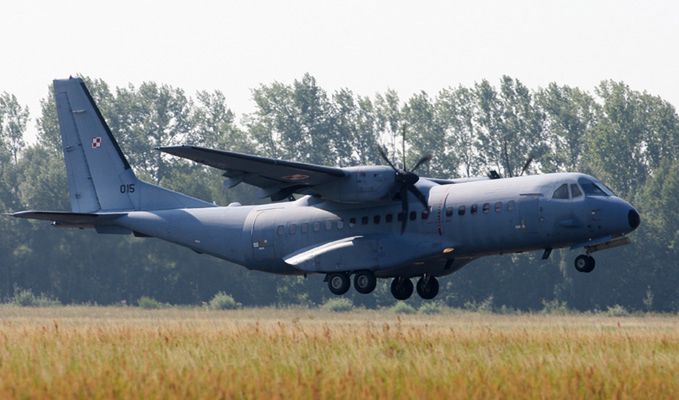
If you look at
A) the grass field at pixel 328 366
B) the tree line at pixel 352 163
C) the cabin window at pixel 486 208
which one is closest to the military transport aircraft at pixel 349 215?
the cabin window at pixel 486 208

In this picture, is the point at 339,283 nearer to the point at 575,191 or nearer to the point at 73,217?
the point at 575,191

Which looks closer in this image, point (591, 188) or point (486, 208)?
point (591, 188)

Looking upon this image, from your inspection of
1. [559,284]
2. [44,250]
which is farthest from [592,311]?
[44,250]

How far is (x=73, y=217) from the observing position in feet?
119

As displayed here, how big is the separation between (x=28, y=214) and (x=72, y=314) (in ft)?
71.5

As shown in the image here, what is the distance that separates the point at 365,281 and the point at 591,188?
271 inches

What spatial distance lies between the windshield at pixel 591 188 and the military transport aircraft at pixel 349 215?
3 cm

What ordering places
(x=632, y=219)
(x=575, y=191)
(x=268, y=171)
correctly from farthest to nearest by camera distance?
(x=268, y=171)
(x=575, y=191)
(x=632, y=219)

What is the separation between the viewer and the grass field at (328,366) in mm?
17781

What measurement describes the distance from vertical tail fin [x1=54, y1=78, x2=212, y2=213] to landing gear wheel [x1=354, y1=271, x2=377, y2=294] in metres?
7.79

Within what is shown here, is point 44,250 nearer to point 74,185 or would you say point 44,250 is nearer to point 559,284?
point 559,284

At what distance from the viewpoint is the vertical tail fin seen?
126ft

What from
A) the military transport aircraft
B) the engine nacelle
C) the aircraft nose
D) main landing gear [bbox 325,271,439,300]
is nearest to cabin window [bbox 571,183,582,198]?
the military transport aircraft

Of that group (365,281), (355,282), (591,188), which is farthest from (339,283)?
(591,188)
